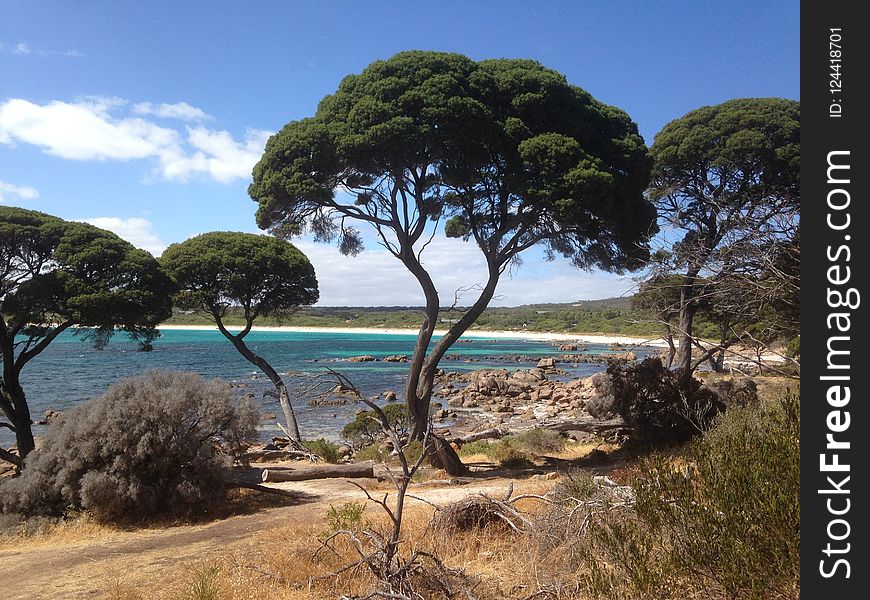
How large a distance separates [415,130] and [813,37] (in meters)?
9.76

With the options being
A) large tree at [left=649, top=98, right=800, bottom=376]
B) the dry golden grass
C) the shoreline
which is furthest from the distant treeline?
the dry golden grass

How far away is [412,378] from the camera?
14.0 meters

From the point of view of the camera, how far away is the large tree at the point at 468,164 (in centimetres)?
1264

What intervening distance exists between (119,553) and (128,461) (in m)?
2.41

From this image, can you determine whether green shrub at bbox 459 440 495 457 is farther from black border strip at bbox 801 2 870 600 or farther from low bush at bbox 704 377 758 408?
black border strip at bbox 801 2 870 600

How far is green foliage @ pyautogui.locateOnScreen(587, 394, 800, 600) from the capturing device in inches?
141

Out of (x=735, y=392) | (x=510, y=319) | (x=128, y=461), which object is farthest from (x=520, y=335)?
(x=128, y=461)

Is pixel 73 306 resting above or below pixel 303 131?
below

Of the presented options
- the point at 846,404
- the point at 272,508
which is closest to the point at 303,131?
the point at 272,508

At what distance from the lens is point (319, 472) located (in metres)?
13.1

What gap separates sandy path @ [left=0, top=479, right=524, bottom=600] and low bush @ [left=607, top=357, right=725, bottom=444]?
18.3 feet

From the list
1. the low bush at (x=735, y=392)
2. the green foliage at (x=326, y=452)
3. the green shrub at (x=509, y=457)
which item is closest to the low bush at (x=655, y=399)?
the low bush at (x=735, y=392)

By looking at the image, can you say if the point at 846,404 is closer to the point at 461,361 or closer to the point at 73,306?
the point at 73,306

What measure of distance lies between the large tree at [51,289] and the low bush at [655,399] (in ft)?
43.9
